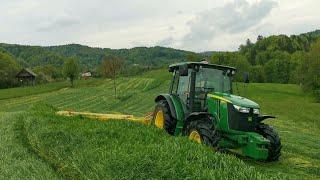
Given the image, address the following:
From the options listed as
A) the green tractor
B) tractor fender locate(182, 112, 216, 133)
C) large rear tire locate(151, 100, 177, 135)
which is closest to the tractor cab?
the green tractor

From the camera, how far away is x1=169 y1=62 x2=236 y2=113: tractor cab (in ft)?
38.1

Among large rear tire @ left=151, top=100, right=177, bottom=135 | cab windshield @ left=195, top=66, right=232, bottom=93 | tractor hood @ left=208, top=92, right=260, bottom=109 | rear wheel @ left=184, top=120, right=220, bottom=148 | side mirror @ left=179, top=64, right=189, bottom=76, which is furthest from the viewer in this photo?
large rear tire @ left=151, top=100, right=177, bottom=135

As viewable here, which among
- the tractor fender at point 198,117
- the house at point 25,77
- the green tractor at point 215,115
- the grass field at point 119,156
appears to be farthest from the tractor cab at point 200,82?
the house at point 25,77

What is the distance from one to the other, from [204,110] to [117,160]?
539cm

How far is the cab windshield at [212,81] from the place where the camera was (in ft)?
38.6

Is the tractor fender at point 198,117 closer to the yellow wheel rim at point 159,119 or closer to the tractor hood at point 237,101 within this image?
the tractor hood at point 237,101

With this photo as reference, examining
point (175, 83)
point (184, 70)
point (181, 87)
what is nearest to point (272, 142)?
point (184, 70)

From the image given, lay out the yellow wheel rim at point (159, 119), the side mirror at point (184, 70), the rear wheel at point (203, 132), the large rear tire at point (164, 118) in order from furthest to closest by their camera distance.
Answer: the yellow wheel rim at point (159, 119) < the large rear tire at point (164, 118) < the side mirror at point (184, 70) < the rear wheel at point (203, 132)

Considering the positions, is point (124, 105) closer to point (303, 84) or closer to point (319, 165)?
point (303, 84)

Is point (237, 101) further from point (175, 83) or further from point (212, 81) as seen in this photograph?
point (175, 83)

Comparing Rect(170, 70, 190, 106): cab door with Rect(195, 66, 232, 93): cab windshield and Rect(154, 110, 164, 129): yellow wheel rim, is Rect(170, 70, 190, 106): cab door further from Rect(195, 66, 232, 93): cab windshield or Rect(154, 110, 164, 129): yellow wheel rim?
Rect(154, 110, 164, 129): yellow wheel rim

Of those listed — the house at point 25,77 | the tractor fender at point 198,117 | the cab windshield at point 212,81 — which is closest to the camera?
the tractor fender at point 198,117

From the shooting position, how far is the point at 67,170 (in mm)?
7996

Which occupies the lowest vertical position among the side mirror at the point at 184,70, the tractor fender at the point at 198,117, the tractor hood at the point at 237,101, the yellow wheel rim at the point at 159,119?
the yellow wheel rim at the point at 159,119
